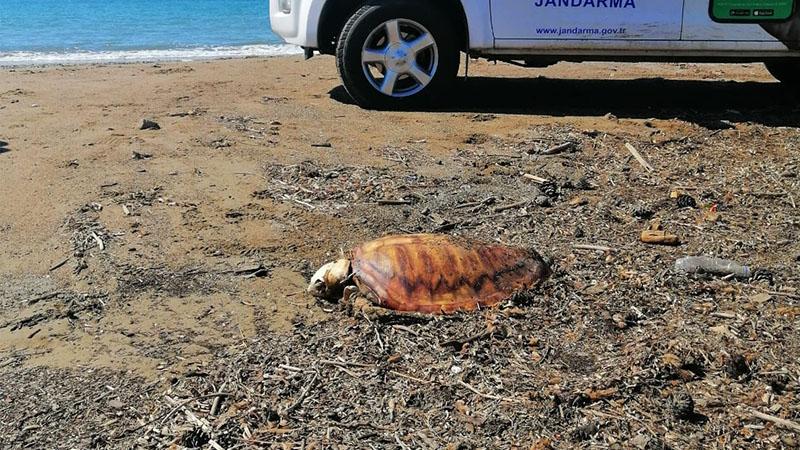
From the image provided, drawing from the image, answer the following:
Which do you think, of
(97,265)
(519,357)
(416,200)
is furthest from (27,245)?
(519,357)

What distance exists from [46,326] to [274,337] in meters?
0.85

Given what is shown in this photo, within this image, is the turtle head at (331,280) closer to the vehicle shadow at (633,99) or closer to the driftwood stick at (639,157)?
the driftwood stick at (639,157)

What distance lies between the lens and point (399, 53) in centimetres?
611

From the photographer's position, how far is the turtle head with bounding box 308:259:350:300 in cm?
299

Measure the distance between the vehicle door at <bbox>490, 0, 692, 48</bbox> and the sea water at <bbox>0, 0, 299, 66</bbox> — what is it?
8601 millimetres

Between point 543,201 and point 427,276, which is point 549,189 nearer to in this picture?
point 543,201

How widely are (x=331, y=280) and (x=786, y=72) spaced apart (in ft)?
19.2

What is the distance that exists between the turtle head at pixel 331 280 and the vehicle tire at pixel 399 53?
3366 mm

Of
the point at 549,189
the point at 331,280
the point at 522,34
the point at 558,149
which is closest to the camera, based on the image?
the point at 331,280

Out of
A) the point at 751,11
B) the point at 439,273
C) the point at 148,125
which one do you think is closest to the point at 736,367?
the point at 439,273

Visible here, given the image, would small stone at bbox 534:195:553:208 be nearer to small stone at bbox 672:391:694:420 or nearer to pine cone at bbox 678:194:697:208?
pine cone at bbox 678:194:697:208

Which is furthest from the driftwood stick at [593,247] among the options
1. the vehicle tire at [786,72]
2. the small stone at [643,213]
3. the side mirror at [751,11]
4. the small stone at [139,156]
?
the vehicle tire at [786,72]

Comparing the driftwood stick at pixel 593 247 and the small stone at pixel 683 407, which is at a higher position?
the driftwood stick at pixel 593 247

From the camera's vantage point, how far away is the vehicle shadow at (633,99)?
20.1 feet
